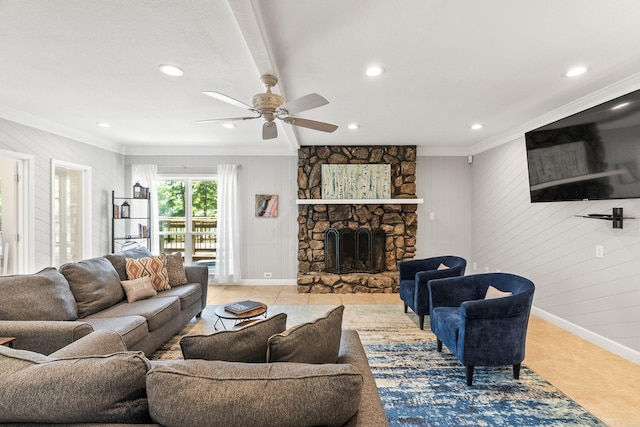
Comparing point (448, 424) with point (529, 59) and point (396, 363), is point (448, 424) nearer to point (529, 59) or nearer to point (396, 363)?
point (396, 363)

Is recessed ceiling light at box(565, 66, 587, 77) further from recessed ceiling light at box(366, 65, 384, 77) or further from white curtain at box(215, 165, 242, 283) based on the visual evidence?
white curtain at box(215, 165, 242, 283)

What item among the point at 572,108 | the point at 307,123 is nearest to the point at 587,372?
the point at 572,108

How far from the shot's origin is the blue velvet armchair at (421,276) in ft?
11.5

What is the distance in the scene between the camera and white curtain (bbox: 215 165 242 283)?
5.50 metres

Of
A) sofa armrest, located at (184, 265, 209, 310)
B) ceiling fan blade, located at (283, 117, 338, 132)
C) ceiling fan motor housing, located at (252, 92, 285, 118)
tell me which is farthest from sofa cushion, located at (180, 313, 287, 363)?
sofa armrest, located at (184, 265, 209, 310)

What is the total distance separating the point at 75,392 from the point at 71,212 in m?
4.70

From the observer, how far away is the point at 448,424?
77.6 inches

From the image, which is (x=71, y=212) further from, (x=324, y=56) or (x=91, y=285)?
(x=324, y=56)

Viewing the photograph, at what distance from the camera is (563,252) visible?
11.6 ft

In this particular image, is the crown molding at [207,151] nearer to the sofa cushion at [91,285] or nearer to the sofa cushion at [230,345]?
the sofa cushion at [91,285]

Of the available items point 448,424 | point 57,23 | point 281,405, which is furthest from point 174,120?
point 448,424

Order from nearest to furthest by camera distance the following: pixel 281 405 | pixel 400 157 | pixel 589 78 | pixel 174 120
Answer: pixel 281 405
pixel 589 78
pixel 174 120
pixel 400 157

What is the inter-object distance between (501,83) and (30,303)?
411 cm

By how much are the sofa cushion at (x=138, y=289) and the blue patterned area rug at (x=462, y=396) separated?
2296mm
